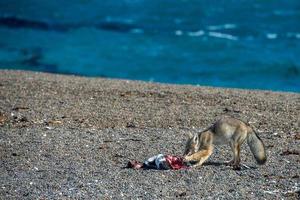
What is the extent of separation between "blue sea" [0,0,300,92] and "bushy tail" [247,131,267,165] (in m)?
18.4

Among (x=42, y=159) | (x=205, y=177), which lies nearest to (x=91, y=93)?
(x=42, y=159)

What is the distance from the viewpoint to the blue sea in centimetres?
3572

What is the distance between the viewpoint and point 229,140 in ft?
44.5

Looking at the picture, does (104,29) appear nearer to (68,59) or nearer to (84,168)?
(68,59)

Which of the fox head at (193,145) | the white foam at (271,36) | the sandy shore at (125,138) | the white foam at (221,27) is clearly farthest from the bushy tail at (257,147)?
the white foam at (221,27)

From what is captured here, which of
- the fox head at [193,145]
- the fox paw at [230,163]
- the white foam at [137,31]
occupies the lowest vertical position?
the fox paw at [230,163]

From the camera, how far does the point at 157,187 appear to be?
496 inches

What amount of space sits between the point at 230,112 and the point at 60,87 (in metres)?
4.82

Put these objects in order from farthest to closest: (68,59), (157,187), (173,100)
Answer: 1. (68,59)
2. (173,100)
3. (157,187)

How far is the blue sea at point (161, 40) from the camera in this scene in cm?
3572

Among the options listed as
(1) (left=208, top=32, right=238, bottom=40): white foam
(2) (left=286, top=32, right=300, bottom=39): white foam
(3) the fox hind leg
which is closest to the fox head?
(3) the fox hind leg

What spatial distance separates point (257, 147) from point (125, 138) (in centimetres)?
288

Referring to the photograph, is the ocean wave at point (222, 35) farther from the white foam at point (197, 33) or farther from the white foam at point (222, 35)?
the white foam at point (197, 33)

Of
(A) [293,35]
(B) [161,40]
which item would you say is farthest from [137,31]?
(A) [293,35]
